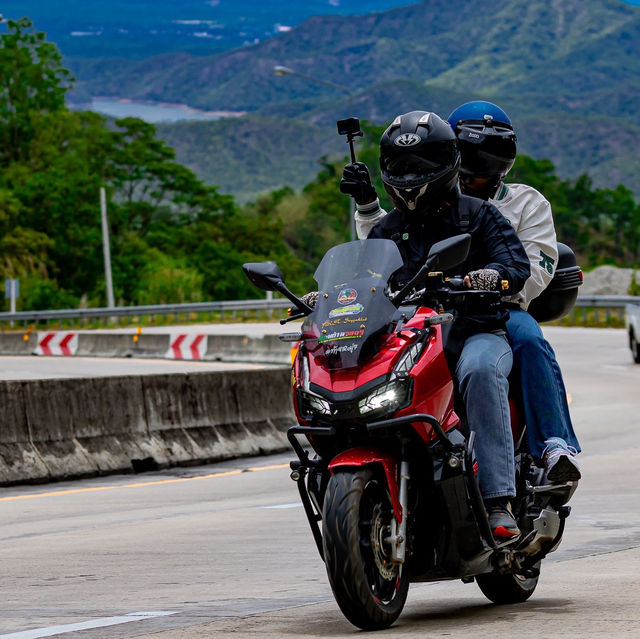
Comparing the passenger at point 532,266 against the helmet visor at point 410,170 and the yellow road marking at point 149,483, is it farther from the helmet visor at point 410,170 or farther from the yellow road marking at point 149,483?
the yellow road marking at point 149,483

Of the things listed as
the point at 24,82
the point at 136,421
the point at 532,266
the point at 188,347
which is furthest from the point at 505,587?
the point at 24,82

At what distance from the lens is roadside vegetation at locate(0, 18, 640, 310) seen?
91.4 meters

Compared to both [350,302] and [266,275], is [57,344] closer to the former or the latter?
[266,275]

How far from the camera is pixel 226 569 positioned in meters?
7.95

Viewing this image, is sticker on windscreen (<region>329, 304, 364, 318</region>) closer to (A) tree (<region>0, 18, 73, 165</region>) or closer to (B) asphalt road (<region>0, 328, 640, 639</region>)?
(B) asphalt road (<region>0, 328, 640, 639</region>)

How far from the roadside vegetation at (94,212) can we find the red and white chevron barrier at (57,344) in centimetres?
3805

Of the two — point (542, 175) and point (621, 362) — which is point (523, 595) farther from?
point (542, 175)

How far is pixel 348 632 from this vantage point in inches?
226

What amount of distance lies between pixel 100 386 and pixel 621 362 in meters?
18.1

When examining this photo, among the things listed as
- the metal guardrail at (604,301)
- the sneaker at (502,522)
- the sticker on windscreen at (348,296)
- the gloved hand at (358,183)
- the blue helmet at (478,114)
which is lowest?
the metal guardrail at (604,301)

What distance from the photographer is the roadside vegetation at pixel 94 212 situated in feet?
300

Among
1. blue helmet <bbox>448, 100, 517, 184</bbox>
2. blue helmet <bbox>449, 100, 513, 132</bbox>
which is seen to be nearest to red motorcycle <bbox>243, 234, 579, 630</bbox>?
blue helmet <bbox>448, 100, 517, 184</bbox>

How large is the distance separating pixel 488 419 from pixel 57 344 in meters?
34.4

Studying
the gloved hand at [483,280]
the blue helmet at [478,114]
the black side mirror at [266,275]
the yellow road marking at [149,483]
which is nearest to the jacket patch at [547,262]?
the blue helmet at [478,114]
